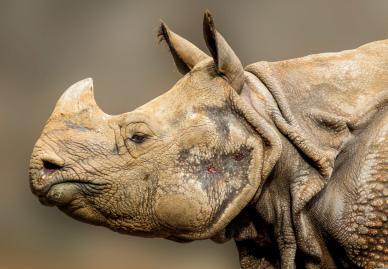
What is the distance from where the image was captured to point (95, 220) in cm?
202

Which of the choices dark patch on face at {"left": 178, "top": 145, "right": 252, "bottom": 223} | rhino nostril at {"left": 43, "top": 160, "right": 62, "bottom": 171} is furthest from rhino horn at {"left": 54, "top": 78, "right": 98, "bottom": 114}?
dark patch on face at {"left": 178, "top": 145, "right": 252, "bottom": 223}

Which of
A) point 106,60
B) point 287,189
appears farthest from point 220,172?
point 106,60

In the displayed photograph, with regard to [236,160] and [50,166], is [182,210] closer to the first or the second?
[236,160]

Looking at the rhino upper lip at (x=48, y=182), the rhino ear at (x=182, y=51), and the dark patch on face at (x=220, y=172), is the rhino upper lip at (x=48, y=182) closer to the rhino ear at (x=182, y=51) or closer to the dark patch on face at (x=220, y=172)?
the dark patch on face at (x=220, y=172)

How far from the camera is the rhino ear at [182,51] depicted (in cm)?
224

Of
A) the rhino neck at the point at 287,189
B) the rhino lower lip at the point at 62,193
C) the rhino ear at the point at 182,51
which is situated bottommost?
the rhino neck at the point at 287,189

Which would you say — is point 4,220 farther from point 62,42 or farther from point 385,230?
point 385,230

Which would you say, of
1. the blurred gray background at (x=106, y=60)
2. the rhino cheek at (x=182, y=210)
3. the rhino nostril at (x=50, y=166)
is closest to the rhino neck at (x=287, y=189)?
the rhino cheek at (x=182, y=210)

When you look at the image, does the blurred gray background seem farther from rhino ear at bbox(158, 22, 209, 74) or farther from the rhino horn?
the rhino horn

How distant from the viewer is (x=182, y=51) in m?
2.25

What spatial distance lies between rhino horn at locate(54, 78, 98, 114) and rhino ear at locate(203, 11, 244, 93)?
34cm

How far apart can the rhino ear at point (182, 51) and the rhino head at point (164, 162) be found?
7.8 inches

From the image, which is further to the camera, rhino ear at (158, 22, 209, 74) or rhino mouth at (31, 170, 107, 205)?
rhino ear at (158, 22, 209, 74)

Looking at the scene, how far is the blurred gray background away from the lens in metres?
3.17
